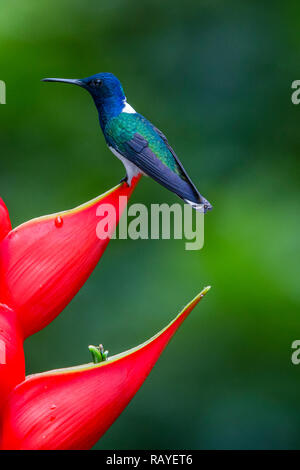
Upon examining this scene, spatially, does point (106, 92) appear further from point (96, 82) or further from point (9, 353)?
point (9, 353)

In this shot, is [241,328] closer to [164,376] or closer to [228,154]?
[164,376]

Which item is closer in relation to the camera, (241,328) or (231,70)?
(241,328)

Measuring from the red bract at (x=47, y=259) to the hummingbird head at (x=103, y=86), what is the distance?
5.6 inches

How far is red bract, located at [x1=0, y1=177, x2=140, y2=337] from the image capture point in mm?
499

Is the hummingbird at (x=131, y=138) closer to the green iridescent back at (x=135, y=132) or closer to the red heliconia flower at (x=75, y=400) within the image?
the green iridescent back at (x=135, y=132)

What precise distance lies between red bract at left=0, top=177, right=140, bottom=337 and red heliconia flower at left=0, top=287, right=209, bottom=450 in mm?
38

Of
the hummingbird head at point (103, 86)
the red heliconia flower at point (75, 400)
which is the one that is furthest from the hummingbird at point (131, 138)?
the red heliconia flower at point (75, 400)

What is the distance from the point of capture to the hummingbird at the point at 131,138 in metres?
0.59

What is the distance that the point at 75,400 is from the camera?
492 millimetres

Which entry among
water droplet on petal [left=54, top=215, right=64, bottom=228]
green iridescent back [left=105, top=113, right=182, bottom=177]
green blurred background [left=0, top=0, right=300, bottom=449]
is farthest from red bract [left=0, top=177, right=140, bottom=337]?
green blurred background [left=0, top=0, right=300, bottom=449]

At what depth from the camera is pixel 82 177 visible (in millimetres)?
1361

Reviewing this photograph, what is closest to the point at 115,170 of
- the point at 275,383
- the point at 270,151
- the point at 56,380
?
the point at 270,151

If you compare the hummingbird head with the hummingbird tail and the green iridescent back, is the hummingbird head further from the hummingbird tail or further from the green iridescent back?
the hummingbird tail
